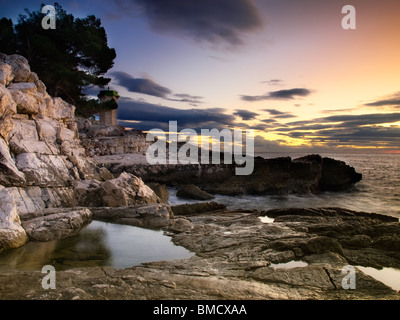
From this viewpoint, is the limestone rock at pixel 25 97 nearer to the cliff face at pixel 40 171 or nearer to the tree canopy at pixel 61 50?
the cliff face at pixel 40 171

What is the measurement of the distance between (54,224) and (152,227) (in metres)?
2.85

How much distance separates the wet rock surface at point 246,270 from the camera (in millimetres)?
4254

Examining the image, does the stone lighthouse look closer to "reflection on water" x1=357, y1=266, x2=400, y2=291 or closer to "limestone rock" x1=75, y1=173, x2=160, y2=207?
"limestone rock" x1=75, y1=173, x2=160, y2=207

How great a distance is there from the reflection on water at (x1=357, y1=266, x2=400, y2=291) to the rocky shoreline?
21 cm

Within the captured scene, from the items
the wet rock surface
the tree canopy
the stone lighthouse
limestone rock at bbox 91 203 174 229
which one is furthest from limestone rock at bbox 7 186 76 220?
the stone lighthouse

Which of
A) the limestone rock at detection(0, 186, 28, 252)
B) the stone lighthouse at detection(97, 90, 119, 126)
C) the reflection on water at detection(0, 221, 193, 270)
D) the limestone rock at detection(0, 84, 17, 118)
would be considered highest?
the stone lighthouse at detection(97, 90, 119, 126)

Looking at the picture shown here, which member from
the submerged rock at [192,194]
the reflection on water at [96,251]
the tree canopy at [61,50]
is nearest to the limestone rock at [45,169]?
the reflection on water at [96,251]

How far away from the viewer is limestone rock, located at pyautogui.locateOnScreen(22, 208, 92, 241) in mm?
7453

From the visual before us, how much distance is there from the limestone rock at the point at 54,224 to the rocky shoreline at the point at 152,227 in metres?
0.03

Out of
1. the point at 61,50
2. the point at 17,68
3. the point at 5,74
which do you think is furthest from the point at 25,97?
the point at 61,50

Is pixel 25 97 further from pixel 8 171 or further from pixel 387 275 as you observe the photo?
pixel 387 275
